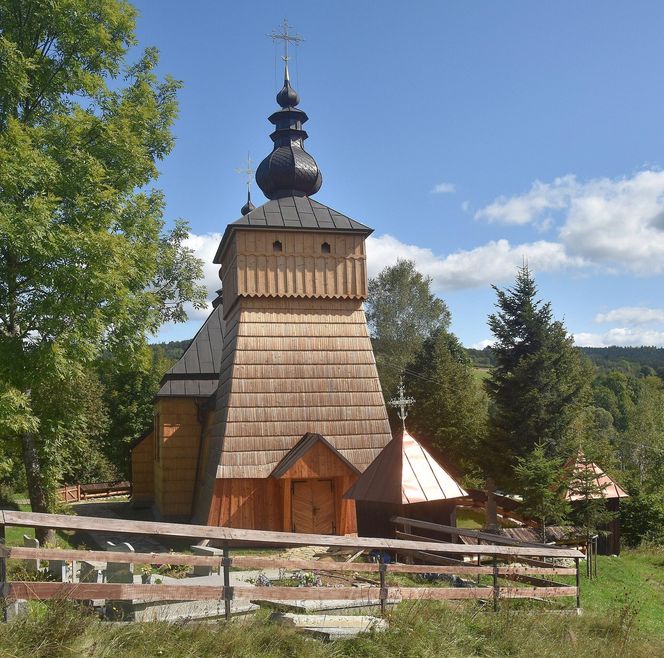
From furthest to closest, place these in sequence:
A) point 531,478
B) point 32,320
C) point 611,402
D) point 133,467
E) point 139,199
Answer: point 611,402 < point 133,467 < point 531,478 < point 139,199 < point 32,320

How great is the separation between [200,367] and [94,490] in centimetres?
1279

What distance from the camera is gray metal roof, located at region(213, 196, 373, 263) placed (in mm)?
19312

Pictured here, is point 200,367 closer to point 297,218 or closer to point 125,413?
point 297,218

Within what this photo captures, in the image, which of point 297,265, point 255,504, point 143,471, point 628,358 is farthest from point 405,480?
point 628,358

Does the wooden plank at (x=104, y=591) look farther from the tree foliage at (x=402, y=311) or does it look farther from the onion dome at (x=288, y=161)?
the tree foliage at (x=402, y=311)

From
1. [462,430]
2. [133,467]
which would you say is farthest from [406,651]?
[462,430]

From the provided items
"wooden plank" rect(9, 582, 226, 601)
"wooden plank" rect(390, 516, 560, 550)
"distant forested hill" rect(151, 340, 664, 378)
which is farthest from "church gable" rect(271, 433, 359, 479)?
"distant forested hill" rect(151, 340, 664, 378)

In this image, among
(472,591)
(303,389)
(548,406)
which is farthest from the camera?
(548,406)

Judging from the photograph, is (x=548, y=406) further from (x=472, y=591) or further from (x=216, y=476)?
(x=472, y=591)

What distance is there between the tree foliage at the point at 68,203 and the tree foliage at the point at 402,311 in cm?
2485

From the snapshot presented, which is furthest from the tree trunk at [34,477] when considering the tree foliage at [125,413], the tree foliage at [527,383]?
the tree foliage at [125,413]

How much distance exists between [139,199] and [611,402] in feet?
248

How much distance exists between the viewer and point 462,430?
30.8 meters

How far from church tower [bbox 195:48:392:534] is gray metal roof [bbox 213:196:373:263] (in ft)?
0.13
